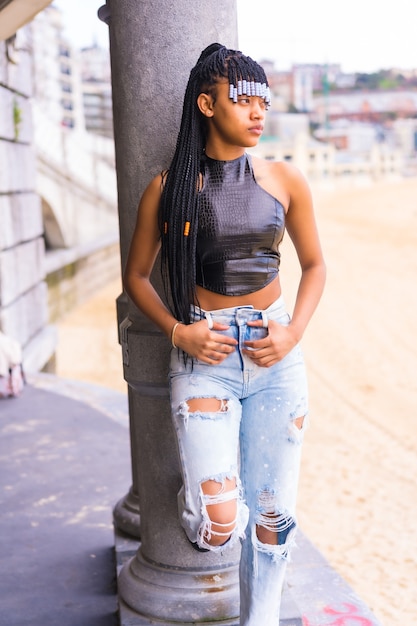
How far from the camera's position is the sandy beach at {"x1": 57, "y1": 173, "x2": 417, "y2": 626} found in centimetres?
542

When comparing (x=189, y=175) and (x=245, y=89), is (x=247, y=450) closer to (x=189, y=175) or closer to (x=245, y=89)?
(x=189, y=175)

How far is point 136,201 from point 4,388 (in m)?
4.57

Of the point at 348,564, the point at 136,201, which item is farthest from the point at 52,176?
the point at 136,201

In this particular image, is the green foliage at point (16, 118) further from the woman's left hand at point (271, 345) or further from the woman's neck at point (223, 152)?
the woman's left hand at point (271, 345)

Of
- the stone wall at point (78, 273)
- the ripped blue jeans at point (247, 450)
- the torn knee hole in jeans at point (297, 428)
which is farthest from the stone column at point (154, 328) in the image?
the stone wall at point (78, 273)

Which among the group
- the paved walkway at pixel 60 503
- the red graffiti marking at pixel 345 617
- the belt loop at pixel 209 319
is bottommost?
the paved walkway at pixel 60 503

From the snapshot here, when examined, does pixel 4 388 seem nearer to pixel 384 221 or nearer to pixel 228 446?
pixel 228 446

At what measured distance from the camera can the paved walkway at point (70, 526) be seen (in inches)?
132

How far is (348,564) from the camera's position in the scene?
528 centimetres

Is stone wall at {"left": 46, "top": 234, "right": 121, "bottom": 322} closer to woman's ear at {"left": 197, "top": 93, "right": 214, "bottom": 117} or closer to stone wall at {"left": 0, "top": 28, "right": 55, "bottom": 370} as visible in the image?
stone wall at {"left": 0, "top": 28, "right": 55, "bottom": 370}

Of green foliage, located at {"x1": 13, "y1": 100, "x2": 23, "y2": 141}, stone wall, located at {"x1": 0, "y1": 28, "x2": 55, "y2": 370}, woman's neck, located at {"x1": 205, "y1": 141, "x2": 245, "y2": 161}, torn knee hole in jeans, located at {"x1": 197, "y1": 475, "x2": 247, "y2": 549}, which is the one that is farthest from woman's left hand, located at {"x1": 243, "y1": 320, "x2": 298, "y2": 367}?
green foliage, located at {"x1": 13, "y1": 100, "x2": 23, "y2": 141}

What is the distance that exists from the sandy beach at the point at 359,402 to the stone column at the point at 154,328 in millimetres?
1927

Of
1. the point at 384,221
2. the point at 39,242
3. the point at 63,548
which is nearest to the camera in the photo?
the point at 63,548

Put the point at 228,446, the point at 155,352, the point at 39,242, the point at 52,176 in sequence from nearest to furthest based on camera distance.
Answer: the point at 228,446
the point at 155,352
the point at 39,242
the point at 52,176
